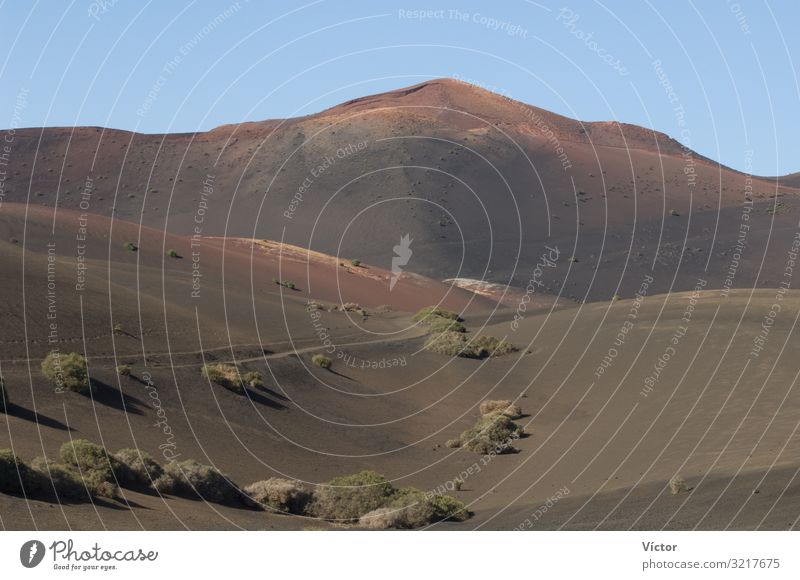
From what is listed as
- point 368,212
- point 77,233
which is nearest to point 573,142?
point 368,212

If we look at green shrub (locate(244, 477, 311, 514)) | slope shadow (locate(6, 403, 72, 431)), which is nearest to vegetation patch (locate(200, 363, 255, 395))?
slope shadow (locate(6, 403, 72, 431))

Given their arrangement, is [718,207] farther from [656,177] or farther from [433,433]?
[433,433]

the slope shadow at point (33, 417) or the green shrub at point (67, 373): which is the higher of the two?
the green shrub at point (67, 373)

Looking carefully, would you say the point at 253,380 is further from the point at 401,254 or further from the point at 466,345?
the point at 401,254

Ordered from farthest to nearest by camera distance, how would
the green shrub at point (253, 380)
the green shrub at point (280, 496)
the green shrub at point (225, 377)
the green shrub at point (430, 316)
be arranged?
the green shrub at point (430, 316) < the green shrub at point (253, 380) < the green shrub at point (225, 377) < the green shrub at point (280, 496)

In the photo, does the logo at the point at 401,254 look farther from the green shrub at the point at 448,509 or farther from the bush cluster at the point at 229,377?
the green shrub at the point at 448,509

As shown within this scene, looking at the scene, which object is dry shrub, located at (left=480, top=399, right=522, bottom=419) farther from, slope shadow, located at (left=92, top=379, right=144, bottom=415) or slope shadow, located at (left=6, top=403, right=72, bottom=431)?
slope shadow, located at (left=6, top=403, right=72, bottom=431)
